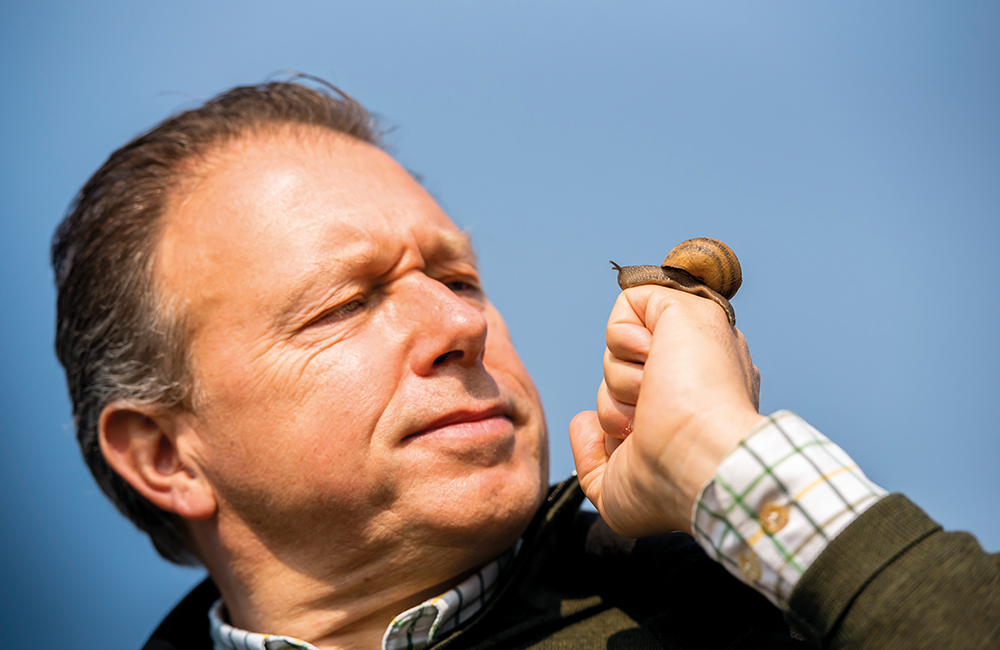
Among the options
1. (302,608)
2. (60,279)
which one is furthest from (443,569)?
(60,279)

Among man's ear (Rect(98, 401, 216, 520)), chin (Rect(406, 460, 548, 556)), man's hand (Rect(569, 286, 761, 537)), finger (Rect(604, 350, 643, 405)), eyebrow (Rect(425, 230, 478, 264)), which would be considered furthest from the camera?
eyebrow (Rect(425, 230, 478, 264))

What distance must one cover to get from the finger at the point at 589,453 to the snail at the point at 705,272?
0.37 meters

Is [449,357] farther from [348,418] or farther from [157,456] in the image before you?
[157,456]

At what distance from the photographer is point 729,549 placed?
45.3 inches

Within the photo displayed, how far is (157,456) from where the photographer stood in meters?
2.13

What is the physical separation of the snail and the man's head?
22.5 inches

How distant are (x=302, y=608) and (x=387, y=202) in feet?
3.90

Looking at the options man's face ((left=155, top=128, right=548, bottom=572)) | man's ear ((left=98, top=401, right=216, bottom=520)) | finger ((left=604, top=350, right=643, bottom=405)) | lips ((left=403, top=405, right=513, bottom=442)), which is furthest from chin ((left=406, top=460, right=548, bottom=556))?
man's ear ((left=98, top=401, right=216, bottom=520))

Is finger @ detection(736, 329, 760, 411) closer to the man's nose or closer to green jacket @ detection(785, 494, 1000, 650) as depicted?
green jacket @ detection(785, 494, 1000, 650)

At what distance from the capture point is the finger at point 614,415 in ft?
4.65

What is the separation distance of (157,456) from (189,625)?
702 mm

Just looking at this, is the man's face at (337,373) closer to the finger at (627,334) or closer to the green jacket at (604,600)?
the green jacket at (604,600)

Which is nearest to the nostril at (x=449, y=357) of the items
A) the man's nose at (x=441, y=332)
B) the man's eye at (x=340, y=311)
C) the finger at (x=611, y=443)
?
the man's nose at (x=441, y=332)

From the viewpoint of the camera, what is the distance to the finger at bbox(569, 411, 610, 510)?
154cm
